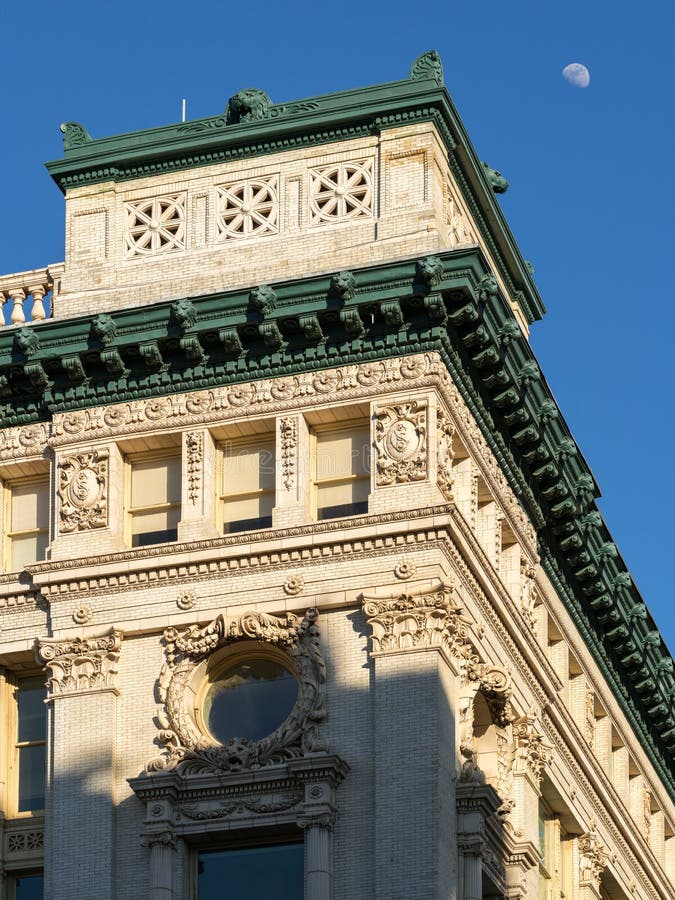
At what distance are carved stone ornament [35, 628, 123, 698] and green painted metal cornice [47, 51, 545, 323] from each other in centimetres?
973

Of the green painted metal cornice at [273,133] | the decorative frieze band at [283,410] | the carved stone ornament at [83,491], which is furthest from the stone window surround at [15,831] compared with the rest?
the green painted metal cornice at [273,133]

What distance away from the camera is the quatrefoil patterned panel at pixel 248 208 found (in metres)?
50.5

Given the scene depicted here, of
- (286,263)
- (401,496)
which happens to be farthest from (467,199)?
(401,496)

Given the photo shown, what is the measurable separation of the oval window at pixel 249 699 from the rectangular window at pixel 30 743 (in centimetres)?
360

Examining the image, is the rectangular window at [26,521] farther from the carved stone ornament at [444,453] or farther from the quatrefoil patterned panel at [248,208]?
the carved stone ornament at [444,453]

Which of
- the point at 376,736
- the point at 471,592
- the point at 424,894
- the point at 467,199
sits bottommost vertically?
the point at 424,894

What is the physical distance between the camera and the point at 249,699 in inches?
1845

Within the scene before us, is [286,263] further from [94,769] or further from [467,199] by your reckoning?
[94,769]

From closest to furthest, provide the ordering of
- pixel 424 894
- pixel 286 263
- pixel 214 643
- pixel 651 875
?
pixel 424 894
pixel 214 643
pixel 286 263
pixel 651 875

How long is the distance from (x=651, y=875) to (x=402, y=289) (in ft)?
68.8

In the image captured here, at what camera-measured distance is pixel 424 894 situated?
143 feet

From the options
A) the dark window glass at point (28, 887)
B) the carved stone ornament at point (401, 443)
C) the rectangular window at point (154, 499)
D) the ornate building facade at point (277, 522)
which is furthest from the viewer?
the rectangular window at point (154, 499)

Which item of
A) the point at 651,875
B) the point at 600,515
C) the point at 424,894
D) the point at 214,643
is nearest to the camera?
the point at 424,894

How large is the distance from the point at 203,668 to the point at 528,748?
745cm
